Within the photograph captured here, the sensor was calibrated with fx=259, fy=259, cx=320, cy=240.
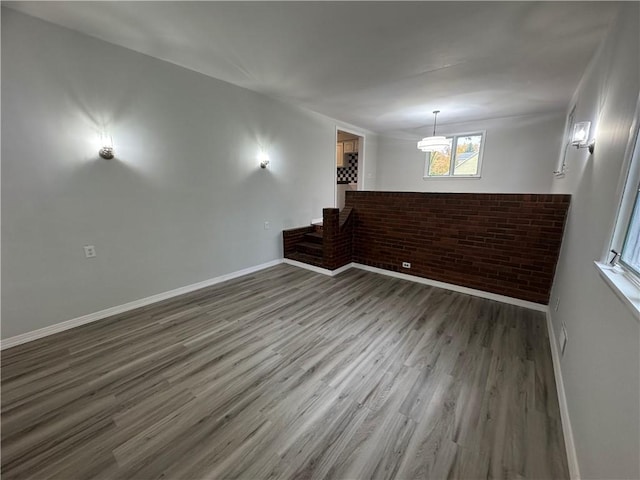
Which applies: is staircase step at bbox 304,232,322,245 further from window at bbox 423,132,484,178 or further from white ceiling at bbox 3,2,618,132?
window at bbox 423,132,484,178

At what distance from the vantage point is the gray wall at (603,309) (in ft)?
3.08

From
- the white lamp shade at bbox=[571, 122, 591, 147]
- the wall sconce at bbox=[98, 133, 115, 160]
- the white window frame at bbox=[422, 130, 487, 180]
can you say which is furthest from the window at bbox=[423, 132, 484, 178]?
the wall sconce at bbox=[98, 133, 115, 160]

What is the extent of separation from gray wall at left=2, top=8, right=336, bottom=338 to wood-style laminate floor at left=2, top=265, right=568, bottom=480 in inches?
20.6

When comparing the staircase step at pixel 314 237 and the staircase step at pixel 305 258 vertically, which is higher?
the staircase step at pixel 314 237

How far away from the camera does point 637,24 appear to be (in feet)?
4.85

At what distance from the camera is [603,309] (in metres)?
1.29

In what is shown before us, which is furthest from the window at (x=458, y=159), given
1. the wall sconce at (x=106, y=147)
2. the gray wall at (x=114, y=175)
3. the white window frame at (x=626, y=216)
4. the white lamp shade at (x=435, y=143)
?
the wall sconce at (x=106, y=147)

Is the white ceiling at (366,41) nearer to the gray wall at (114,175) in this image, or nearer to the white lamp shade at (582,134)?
the gray wall at (114,175)

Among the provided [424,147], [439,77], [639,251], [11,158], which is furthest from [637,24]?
[11,158]

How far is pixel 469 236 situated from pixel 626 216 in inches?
86.5

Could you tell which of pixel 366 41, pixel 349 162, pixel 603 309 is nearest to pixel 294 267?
pixel 366 41

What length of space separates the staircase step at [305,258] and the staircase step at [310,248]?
0.26ft

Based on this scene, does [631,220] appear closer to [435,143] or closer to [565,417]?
[565,417]

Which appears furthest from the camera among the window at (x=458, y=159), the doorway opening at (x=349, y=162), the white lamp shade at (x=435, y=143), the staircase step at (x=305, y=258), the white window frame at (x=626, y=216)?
the doorway opening at (x=349, y=162)
